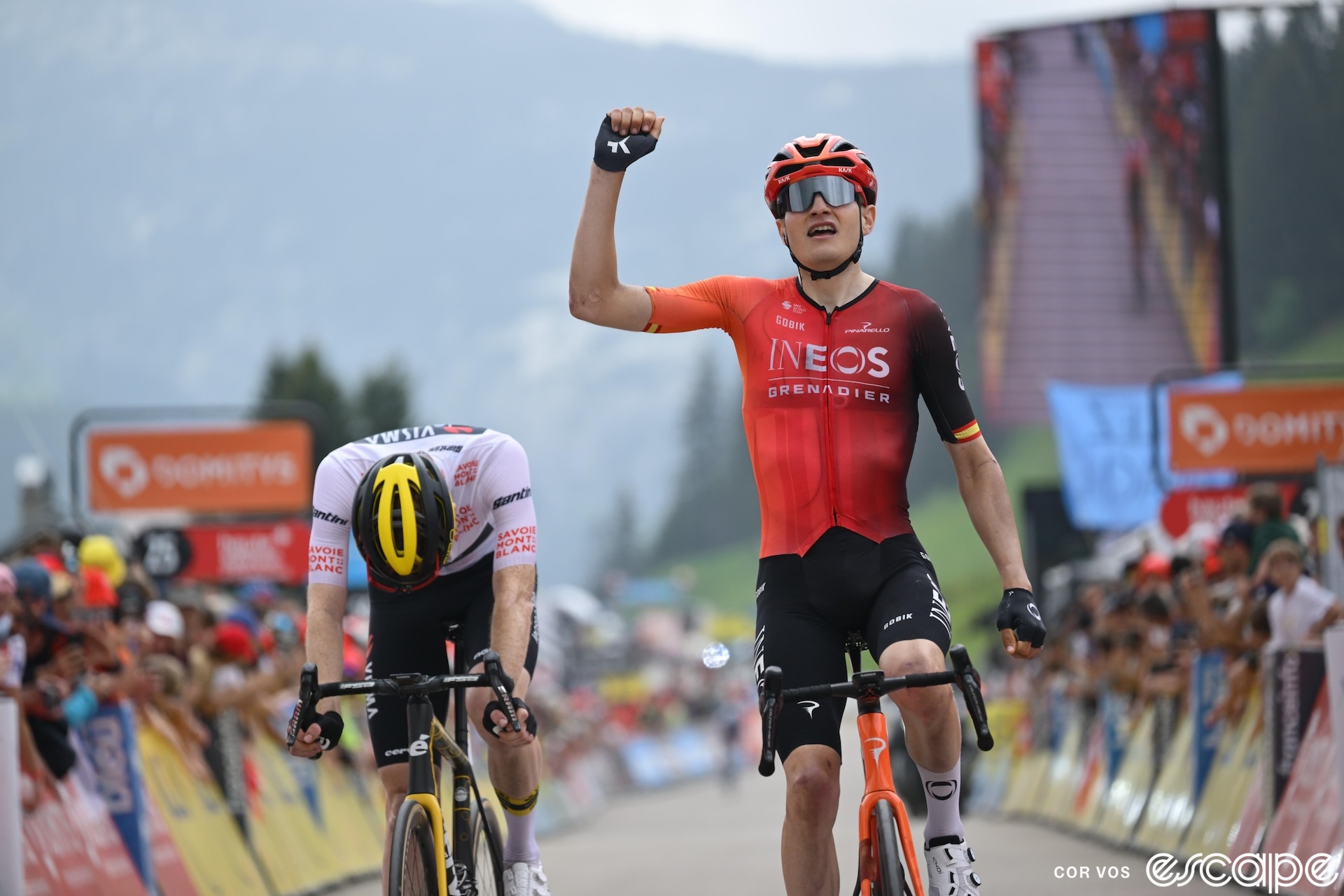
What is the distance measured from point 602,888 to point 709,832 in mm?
8946

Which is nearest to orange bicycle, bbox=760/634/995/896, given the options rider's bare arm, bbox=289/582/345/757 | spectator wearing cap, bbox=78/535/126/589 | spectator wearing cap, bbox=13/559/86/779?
rider's bare arm, bbox=289/582/345/757

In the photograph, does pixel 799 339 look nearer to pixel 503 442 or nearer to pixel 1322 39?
pixel 503 442

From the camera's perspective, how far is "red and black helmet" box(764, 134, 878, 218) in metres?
5.78

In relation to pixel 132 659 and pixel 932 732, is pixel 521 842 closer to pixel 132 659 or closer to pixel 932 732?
pixel 932 732

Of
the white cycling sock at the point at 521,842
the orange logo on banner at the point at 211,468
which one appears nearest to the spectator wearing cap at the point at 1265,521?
the white cycling sock at the point at 521,842

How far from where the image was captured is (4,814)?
7.82m

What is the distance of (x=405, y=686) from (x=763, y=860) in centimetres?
750

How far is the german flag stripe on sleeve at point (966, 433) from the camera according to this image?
5.77m

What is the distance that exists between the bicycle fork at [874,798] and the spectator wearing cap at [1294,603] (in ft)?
18.7

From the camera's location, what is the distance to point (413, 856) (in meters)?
5.65

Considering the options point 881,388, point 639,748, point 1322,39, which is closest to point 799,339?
point 881,388

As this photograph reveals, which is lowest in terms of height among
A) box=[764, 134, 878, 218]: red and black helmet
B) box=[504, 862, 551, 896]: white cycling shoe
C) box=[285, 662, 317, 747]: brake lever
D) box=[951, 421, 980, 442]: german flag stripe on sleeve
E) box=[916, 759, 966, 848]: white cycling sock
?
box=[504, 862, 551, 896]: white cycling shoe

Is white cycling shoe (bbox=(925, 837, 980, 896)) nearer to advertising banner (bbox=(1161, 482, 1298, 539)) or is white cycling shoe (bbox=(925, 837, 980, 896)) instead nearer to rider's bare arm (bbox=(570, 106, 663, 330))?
rider's bare arm (bbox=(570, 106, 663, 330))

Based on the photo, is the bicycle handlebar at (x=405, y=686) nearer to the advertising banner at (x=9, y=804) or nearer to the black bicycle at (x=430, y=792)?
the black bicycle at (x=430, y=792)
